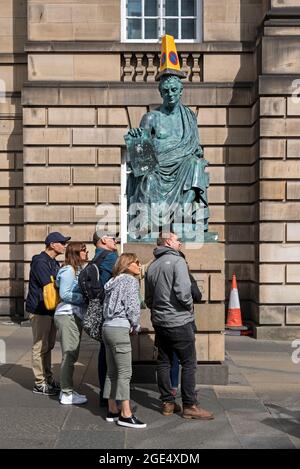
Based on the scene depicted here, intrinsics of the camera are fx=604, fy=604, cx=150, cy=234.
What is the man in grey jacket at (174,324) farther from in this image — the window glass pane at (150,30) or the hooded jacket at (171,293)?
the window glass pane at (150,30)

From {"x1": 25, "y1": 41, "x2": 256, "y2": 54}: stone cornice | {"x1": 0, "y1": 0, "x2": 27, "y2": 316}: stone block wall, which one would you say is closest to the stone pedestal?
{"x1": 0, "y1": 0, "x2": 27, "y2": 316}: stone block wall

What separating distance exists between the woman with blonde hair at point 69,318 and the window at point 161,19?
829 cm

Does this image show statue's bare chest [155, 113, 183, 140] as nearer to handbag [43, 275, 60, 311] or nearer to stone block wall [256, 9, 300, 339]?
handbag [43, 275, 60, 311]

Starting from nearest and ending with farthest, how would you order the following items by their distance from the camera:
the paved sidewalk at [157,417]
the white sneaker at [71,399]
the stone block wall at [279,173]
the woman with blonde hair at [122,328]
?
1. the paved sidewalk at [157,417]
2. the woman with blonde hair at [122,328]
3. the white sneaker at [71,399]
4. the stone block wall at [279,173]

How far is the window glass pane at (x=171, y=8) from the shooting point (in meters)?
13.4

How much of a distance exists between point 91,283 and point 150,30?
894 centimetres

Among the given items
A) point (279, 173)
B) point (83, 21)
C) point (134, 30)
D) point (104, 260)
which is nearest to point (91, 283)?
point (104, 260)

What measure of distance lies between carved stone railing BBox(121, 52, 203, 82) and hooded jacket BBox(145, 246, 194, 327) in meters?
7.74

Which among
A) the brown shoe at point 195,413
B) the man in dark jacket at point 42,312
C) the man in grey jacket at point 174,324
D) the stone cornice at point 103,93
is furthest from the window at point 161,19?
the brown shoe at point 195,413

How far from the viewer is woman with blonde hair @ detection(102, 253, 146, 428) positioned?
557 centimetres

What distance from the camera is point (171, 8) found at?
13.5 metres

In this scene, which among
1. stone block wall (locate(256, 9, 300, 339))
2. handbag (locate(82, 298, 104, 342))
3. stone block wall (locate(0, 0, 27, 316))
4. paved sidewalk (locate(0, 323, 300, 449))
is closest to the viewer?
paved sidewalk (locate(0, 323, 300, 449))
